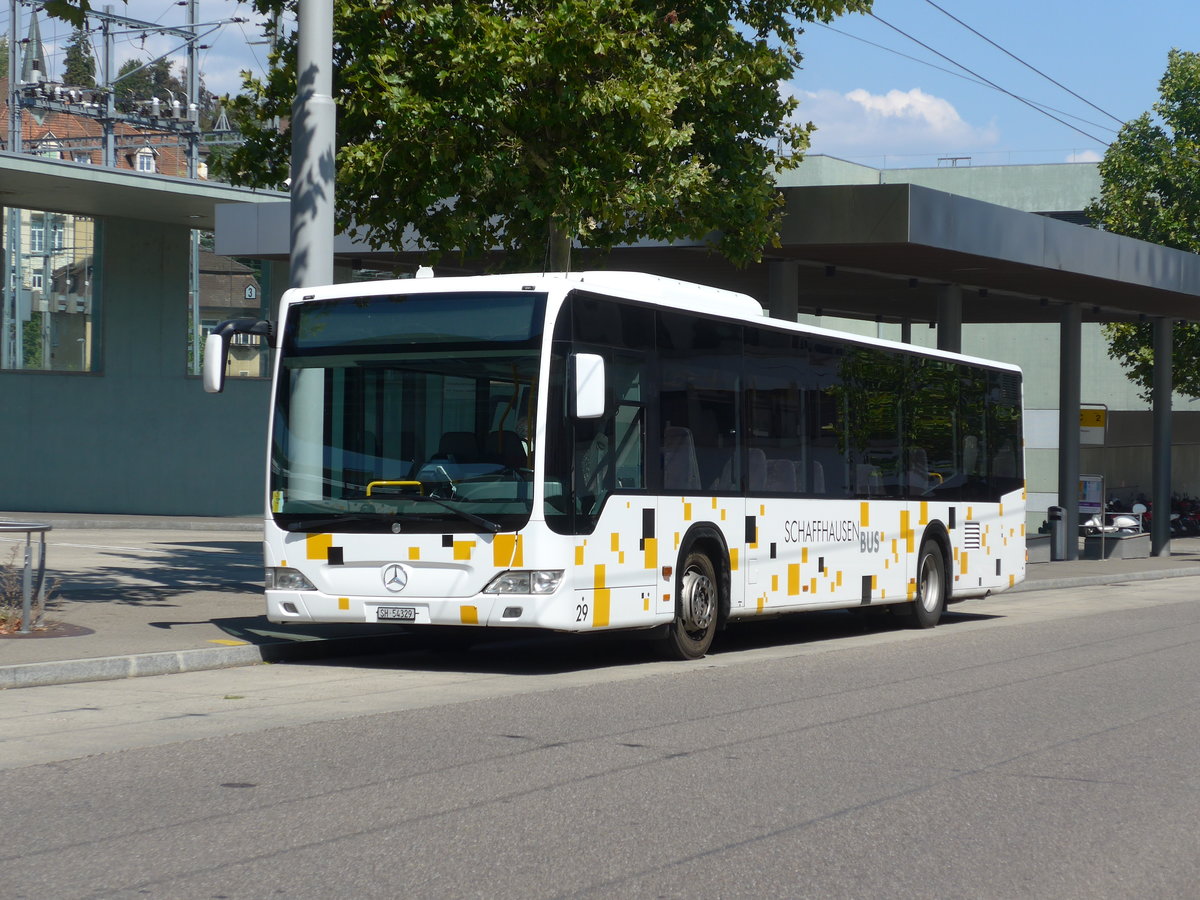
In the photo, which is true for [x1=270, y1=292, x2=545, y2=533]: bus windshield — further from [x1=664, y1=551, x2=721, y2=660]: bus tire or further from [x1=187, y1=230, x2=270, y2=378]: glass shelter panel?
[x1=187, y1=230, x2=270, y2=378]: glass shelter panel

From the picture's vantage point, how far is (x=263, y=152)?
710 inches

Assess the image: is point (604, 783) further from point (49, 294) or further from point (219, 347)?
point (49, 294)

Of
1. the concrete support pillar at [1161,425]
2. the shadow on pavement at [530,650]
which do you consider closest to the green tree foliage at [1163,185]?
the concrete support pillar at [1161,425]

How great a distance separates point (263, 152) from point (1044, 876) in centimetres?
1407

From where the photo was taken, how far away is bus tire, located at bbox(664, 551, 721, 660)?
13227 mm

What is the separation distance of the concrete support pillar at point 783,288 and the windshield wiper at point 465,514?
44.2 ft

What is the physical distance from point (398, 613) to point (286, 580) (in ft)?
3.41

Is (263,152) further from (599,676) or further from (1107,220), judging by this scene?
(1107,220)

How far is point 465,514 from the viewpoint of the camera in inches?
464

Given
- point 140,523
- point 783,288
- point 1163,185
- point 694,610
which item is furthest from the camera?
point 1163,185

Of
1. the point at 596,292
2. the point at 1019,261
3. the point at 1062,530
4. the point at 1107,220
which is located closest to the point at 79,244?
the point at 1019,261

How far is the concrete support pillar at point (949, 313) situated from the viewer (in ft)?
92.4

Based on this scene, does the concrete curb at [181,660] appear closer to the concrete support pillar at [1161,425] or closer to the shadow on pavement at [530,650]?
the shadow on pavement at [530,650]

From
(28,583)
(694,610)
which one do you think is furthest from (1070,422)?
(28,583)
